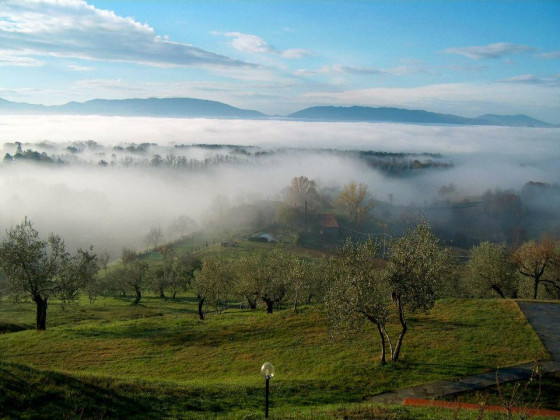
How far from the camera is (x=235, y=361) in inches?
1220

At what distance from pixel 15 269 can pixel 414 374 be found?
121ft

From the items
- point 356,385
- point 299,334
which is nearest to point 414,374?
point 356,385

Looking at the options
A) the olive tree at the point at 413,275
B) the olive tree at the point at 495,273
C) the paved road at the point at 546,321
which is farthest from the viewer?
the olive tree at the point at 495,273

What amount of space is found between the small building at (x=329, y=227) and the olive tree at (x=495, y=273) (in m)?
88.7

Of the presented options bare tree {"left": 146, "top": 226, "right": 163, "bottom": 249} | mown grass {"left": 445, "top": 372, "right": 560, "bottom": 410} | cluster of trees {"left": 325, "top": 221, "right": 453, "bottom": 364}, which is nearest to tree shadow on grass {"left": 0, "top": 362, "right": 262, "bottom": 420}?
cluster of trees {"left": 325, "top": 221, "right": 453, "bottom": 364}

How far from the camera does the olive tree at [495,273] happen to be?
54.8 metres

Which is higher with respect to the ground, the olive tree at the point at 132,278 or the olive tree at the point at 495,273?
the olive tree at the point at 495,273

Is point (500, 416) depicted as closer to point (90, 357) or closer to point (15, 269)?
point (90, 357)

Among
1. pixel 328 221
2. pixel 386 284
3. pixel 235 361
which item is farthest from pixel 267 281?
pixel 328 221

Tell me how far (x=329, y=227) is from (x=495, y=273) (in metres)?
92.6

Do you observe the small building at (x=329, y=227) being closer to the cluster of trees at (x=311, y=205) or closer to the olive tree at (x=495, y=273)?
the cluster of trees at (x=311, y=205)

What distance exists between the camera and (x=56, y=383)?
20281mm

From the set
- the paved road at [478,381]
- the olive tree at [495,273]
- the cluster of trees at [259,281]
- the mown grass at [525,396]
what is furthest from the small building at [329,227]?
the mown grass at [525,396]

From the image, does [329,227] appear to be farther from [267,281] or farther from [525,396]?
[525,396]
